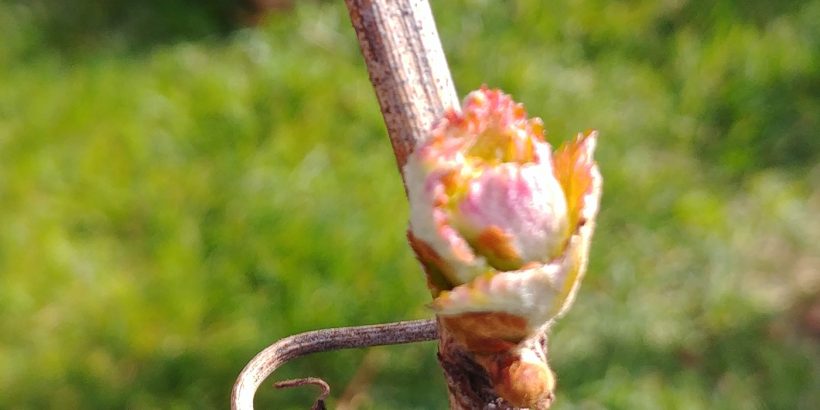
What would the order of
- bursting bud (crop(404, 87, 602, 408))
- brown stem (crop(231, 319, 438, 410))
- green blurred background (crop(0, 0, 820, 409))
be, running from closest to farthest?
bursting bud (crop(404, 87, 602, 408))
brown stem (crop(231, 319, 438, 410))
green blurred background (crop(0, 0, 820, 409))

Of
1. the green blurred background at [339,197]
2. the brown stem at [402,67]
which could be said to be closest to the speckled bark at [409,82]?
the brown stem at [402,67]

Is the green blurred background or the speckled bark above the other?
the speckled bark

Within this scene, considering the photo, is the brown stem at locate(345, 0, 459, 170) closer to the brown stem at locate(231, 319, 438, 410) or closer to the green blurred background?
the brown stem at locate(231, 319, 438, 410)

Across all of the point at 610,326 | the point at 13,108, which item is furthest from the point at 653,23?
the point at 13,108

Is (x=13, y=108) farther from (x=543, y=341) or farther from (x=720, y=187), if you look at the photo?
(x=543, y=341)

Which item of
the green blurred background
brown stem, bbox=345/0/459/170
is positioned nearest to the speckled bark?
brown stem, bbox=345/0/459/170

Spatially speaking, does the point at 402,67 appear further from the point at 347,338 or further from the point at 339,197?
the point at 339,197

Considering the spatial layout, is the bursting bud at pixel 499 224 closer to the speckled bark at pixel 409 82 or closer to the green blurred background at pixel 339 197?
the speckled bark at pixel 409 82
